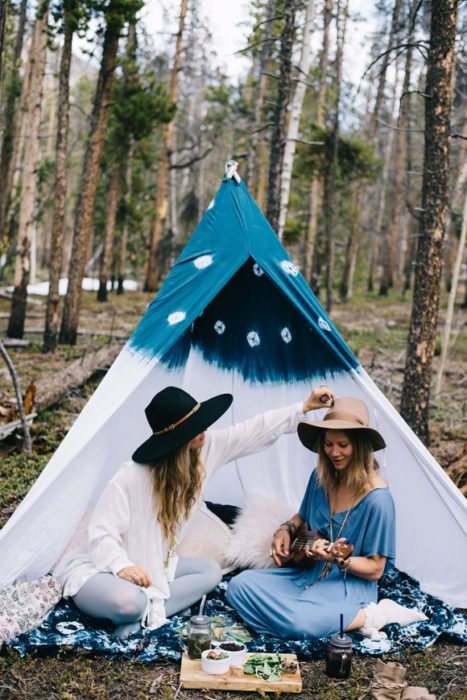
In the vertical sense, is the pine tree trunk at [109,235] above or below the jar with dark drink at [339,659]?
above

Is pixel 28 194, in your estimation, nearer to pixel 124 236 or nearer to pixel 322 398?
pixel 124 236

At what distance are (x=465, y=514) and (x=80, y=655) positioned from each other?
6.75 feet

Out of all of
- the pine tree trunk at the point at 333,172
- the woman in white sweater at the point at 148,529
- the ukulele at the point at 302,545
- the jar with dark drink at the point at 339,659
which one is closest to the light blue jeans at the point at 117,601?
the woman in white sweater at the point at 148,529

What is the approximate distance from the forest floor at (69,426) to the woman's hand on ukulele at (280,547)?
0.71 metres

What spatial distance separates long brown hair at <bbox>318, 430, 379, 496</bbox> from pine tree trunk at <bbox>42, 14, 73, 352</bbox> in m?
7.34

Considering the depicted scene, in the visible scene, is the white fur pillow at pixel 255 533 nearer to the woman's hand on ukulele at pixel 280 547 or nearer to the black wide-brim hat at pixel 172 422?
the woman's hand on ukulele at pixel 280 547

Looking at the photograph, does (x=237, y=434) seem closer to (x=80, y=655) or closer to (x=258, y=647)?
(x=258, y=647)

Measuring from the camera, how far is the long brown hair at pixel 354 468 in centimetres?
379

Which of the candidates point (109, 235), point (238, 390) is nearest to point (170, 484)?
point (238, 390)

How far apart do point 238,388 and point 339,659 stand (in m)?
2.24

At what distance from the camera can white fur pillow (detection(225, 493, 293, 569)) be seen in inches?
171

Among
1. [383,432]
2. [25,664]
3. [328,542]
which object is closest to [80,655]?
[25,664]

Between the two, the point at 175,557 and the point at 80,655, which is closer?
the point at 80,655

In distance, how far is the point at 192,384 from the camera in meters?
5.10
